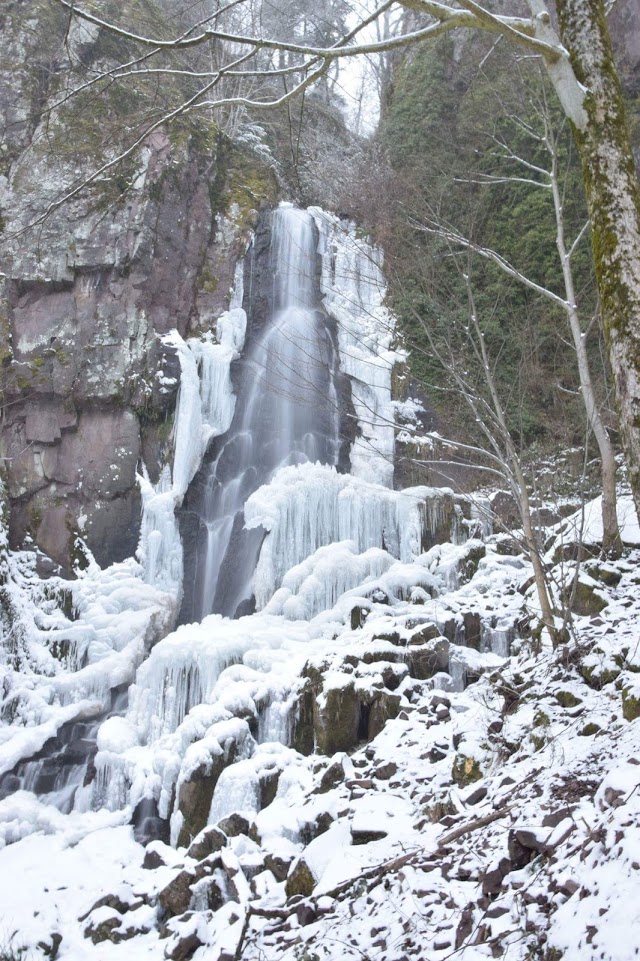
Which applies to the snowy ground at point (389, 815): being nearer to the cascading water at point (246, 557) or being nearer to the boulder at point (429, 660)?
the cascading water at point (246, 557)

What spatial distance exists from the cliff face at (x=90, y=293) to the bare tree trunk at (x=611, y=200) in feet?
30.6

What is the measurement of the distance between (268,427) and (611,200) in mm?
9102

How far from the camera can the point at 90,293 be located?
43.2 ft

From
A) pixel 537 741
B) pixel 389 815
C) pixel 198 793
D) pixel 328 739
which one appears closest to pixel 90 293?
pixel 198 793

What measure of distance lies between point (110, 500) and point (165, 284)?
427 cm

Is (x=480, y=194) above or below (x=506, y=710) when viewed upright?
above

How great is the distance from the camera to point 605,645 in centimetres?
564

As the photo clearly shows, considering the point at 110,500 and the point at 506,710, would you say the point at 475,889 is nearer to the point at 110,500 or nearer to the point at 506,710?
the point at 506,710

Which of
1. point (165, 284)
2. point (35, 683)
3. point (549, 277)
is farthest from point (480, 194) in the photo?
point (35, 683)

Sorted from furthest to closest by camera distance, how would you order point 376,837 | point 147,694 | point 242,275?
point 242,275 → point 147,694 → point 376,837

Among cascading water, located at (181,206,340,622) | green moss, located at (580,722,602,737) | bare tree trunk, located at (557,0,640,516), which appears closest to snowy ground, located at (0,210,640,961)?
green moss, located at (580,722,602,737)

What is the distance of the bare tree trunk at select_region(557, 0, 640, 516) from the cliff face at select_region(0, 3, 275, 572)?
9.33 m

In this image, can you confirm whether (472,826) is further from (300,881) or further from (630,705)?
(300,881)

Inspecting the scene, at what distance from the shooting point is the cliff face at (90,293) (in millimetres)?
12109
